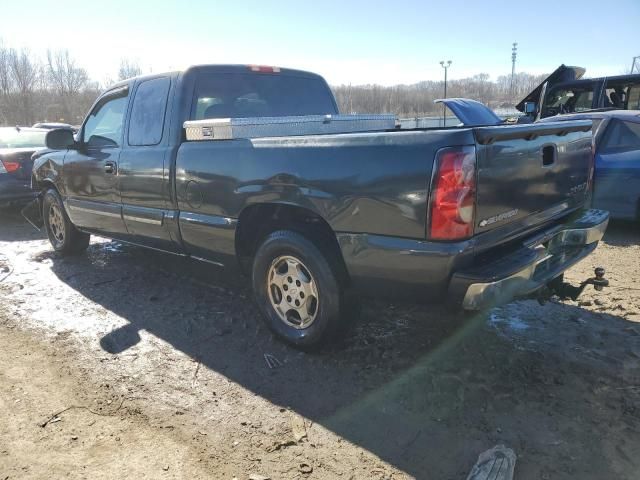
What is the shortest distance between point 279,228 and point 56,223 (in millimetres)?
4072

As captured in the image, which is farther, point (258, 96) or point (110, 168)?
point (110, 168)

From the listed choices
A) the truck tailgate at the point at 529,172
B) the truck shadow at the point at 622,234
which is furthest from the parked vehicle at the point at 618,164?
the truck tailgate at the point at 529,172

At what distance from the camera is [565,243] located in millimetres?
3158

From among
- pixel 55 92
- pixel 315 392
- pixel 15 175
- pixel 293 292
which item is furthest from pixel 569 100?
pixel 55 92

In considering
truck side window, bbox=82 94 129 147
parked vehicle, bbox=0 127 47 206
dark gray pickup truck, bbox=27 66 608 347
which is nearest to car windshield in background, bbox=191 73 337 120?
dark gray pickup truck, bbox=27 66 608 347

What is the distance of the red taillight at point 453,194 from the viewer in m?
2.42

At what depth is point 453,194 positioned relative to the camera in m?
2.44

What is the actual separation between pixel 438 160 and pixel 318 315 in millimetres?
1314

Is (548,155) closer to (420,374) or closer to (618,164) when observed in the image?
(420,374)

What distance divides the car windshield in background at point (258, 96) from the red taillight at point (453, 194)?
2332 millimetres

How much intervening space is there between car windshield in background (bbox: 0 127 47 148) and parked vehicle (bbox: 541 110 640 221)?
30.2 feet

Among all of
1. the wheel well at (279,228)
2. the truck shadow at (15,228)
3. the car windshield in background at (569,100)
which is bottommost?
the truck shadow at (15,228)

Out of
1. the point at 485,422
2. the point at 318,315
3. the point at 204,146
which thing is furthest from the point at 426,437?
the point at 204,146

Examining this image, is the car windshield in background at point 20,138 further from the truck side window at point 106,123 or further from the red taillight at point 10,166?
the truck side window at point 106,123
